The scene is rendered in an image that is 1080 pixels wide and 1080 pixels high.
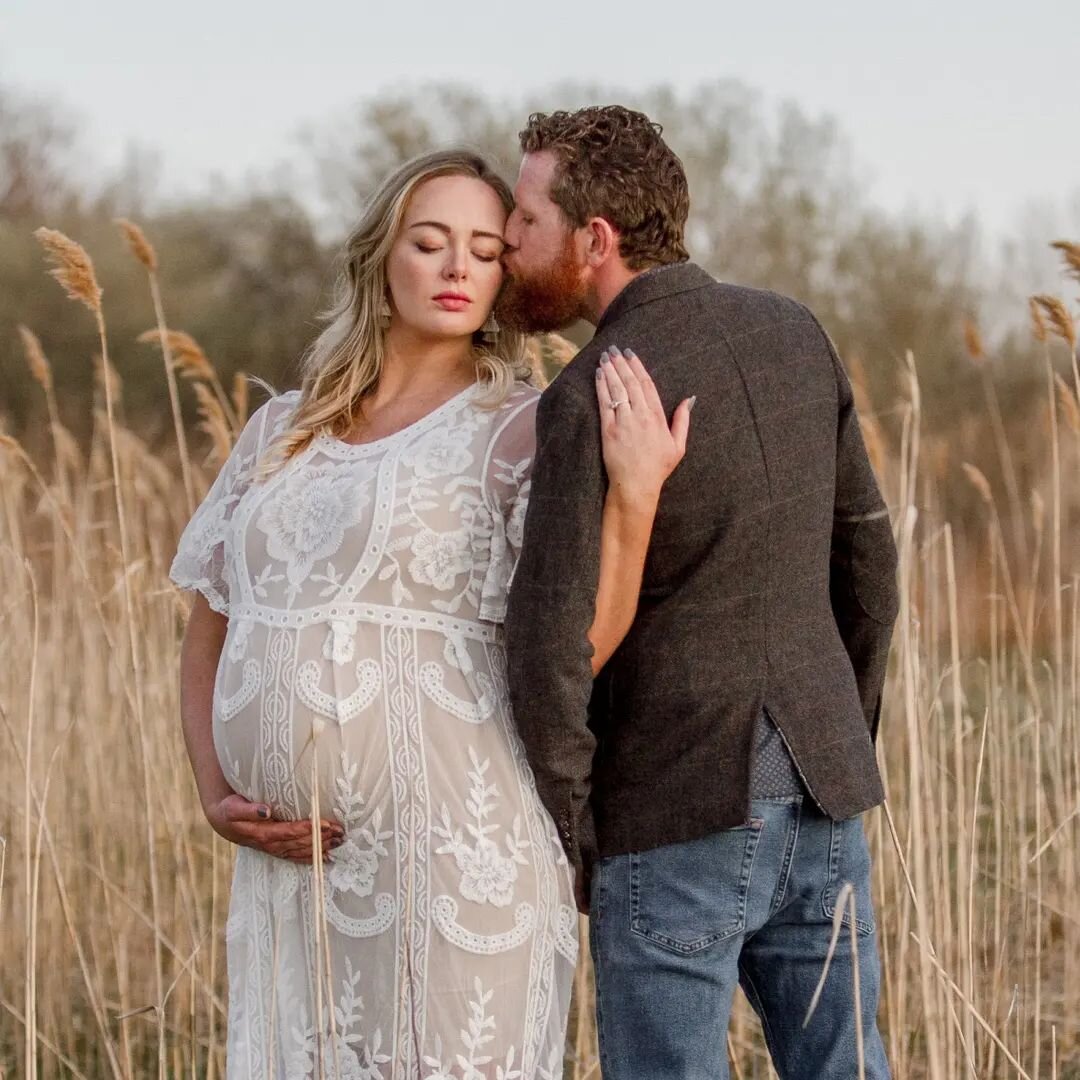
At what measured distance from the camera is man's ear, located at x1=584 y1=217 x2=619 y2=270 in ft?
6.39

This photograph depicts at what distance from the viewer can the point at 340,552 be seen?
2.02 meters

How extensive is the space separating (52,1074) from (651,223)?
251 cm

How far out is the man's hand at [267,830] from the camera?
196 centimetres

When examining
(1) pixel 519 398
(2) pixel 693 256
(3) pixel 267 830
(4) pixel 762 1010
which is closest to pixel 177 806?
(3) pixel 267 830

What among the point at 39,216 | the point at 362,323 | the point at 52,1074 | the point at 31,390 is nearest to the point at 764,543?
the point at 362,323

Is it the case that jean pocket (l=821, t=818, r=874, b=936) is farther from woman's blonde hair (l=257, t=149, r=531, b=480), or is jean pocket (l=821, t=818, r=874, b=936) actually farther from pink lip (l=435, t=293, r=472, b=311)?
pink lip (l=435, t=293, r=472, b=311)

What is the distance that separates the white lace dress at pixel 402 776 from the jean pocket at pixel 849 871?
356mm

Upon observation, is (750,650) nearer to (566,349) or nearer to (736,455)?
(736,455)

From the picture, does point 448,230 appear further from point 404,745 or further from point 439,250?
point 404,745

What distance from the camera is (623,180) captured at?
1.92m

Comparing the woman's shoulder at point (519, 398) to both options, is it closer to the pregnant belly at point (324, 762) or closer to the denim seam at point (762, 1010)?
the pregnant belly at point (324, 762)

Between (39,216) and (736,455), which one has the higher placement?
(39,216)

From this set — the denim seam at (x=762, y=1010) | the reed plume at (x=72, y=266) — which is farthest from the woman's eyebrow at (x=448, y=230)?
the denim seam at (x=762, y=1010)

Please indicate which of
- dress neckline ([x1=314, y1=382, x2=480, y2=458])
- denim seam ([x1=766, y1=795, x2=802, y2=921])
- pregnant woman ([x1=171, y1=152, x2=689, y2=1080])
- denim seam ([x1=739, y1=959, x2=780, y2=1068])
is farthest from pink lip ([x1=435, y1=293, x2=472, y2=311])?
denim seam ([x1=739, y1=959, x2=780, y2=1068])
